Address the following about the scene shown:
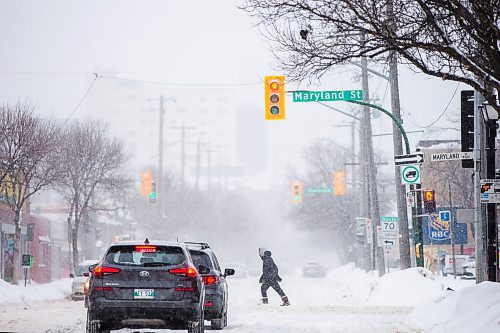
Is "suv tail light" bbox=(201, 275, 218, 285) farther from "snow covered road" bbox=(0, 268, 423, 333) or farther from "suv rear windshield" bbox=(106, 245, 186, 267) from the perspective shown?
"suv rear windshield" bbox=(106, 245, 186, 267)

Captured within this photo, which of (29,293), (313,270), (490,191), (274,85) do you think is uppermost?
(274,85)

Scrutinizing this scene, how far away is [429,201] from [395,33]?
14.7 metres

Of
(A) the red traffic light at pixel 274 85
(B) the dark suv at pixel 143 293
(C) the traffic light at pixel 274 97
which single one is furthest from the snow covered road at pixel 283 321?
(A) the red traffic light at pixel 274 85

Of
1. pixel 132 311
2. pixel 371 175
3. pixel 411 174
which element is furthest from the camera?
pixel 371 175

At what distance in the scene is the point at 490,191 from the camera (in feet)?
72.0

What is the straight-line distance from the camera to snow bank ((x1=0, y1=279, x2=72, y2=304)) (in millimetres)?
36562

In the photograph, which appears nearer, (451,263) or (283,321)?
(283,321)

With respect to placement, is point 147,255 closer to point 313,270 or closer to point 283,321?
point 283,321

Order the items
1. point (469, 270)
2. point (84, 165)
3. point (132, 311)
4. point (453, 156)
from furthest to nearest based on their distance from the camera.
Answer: point (84, 165)
point (469, 270)
point (453, 156)
point (132, 311)

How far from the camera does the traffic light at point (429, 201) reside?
32.1m

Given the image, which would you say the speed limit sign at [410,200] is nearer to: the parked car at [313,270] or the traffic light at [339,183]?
the traffic light at [339,183]

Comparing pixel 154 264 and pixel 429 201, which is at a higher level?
Result: pixel 429 201

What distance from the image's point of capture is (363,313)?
25.2 metres

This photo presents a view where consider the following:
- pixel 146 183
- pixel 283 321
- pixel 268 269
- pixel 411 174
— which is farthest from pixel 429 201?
pixel 146 183
